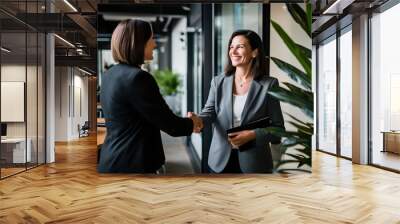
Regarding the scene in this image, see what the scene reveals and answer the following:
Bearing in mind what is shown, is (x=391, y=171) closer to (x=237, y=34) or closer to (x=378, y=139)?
(x=378, y=139)

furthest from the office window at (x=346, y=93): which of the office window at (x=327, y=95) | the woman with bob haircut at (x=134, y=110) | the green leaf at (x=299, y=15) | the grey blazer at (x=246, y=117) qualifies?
the woman with bob haircut at (x=134, y=110)

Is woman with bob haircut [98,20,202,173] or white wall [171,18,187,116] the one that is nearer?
woman with bob haircut [98,20,202,173]

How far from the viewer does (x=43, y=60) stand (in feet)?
20.9

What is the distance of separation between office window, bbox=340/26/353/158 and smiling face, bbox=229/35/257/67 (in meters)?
2.99

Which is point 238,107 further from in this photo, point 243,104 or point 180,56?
point 180,56

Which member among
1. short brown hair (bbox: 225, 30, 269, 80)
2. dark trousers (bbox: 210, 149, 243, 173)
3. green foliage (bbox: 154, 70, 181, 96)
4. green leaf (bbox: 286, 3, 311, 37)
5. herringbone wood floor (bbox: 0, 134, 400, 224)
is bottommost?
herringbone wood floor (bbox: 0, 134, 400, 224)

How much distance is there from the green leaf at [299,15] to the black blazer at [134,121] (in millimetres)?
1916

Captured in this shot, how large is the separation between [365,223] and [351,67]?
4568 mm

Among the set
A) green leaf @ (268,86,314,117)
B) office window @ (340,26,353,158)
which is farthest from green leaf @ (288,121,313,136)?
office window @ (340,26,353,158)

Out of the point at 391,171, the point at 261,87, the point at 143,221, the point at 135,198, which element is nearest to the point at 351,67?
the point at 391,171

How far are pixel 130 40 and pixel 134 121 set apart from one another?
1064 mm

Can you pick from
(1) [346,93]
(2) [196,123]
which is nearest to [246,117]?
(2) [196,123]

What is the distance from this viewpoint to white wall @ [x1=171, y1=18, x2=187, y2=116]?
5.27 meters

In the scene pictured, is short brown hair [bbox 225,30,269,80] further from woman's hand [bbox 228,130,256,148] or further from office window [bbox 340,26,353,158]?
office window [bbox 340,26,353,158]
